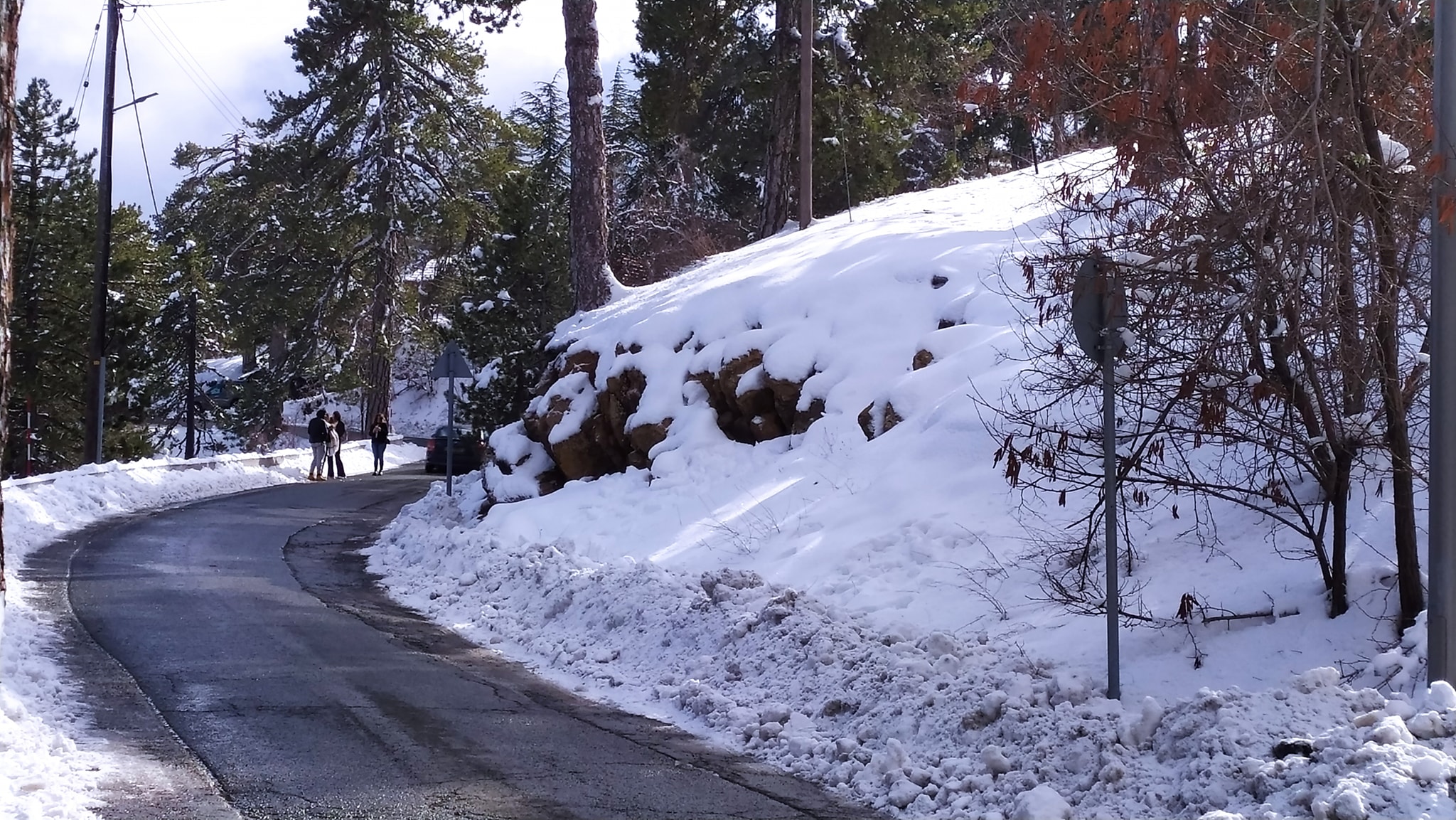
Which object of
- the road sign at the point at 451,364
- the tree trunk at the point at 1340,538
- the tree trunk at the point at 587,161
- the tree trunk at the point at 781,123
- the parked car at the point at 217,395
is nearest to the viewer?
the tree trunk at the point at 1340,538

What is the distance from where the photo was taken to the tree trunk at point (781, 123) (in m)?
24.8

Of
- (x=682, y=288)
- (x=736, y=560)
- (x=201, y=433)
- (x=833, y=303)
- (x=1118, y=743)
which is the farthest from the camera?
(x=201, y=433)

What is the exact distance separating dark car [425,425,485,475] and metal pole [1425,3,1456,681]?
31.5 metres

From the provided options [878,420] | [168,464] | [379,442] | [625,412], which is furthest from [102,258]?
[878,420]

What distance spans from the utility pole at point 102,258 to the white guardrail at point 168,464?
108 cm

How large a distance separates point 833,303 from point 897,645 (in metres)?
8.19

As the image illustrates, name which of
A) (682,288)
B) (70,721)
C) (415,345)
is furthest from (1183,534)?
(415,345)

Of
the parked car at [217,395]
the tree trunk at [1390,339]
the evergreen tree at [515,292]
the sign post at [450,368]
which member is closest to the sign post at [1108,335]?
the tree trunk at [1390,339]

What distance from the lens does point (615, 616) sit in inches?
425

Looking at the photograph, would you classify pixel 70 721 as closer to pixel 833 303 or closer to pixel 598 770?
pixel 598 770

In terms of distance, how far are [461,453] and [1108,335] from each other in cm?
3219

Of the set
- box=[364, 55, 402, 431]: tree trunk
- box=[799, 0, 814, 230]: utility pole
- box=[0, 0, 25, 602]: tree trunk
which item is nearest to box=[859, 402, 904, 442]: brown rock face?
box=[0, 0, 25, 602]: tree trunk

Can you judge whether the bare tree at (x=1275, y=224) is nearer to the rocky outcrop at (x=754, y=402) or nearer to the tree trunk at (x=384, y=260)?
the rocky outcrop at (x=754, y=402)

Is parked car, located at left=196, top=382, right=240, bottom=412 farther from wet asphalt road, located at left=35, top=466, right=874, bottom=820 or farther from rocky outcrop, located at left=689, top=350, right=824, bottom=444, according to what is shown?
wet asphalt road, located at left=35, top=466, right=874, bottom=820
